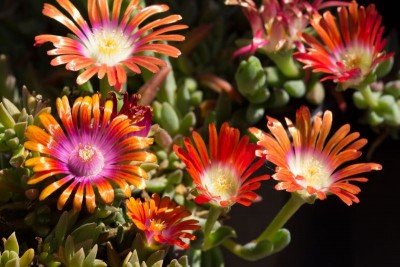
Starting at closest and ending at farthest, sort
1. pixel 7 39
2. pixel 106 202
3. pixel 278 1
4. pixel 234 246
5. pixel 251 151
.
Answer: pixel 106 202, pixel 251 151, pixel 234 246, pixel 278 1, pixel 7 39

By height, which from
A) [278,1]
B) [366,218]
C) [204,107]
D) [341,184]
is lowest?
[341,184]

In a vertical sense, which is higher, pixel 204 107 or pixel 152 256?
pixel 204 107

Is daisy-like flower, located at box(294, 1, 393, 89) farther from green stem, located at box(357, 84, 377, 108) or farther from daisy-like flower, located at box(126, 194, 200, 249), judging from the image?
daisy-like flower, located at box(126, 194, 200, 249)

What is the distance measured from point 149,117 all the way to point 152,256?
0.19 m

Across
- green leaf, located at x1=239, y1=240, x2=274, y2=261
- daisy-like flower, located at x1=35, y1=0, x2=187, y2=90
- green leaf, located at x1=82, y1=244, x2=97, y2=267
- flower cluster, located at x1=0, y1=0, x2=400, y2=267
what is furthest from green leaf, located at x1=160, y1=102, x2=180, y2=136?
green leaf, located at x1=82, y1=244, x2=97, y2=267

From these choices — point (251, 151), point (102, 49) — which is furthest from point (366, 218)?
point (102, 49)

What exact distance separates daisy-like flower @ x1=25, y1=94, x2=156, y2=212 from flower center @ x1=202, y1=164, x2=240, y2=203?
0.37 feet

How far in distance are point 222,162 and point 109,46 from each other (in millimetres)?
229

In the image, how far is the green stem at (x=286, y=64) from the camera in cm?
129

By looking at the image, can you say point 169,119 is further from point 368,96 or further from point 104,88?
point 368,96

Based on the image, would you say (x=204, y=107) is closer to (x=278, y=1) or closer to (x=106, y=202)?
(x=278, y=1)

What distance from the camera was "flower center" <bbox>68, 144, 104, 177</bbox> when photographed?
41.3 inches

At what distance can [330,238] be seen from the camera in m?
1.42

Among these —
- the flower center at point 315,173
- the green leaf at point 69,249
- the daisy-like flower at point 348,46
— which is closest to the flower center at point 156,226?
the green leaf at point 69,249
